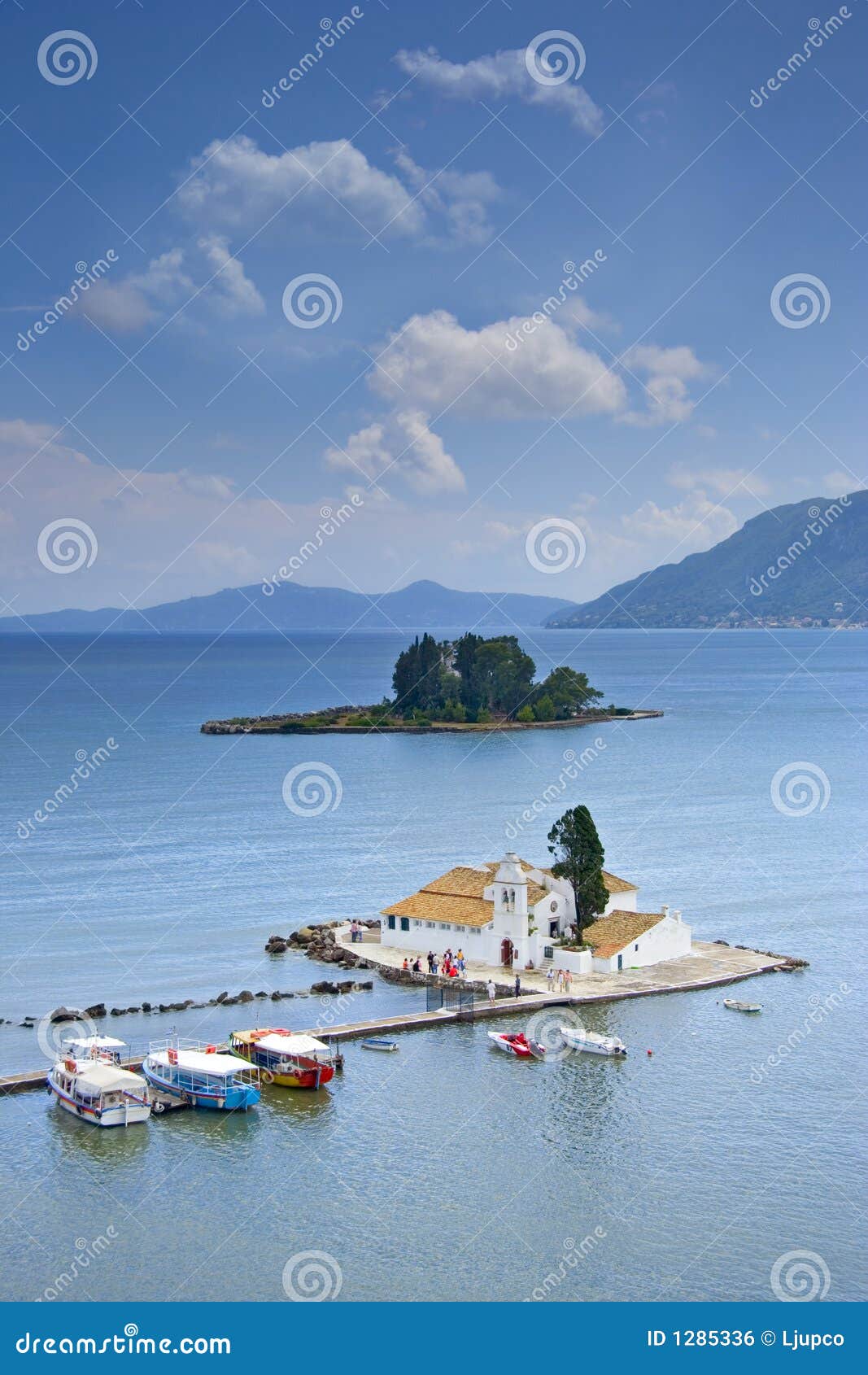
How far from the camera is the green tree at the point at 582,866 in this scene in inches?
1841

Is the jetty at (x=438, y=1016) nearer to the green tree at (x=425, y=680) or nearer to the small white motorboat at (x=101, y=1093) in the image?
the small white motorboat at (x=101, y=1093)

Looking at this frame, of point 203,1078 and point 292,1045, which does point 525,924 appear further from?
point 203,1078

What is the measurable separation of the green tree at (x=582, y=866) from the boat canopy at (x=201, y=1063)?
45.9ft

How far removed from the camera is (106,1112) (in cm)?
3362

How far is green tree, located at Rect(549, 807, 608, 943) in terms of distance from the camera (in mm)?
46750

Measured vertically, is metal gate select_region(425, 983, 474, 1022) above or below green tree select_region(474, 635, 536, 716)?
below

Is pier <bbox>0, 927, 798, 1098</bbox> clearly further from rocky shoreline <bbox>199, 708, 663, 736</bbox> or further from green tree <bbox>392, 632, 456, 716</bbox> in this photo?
green tree <bbox>392, 632, 456, 716</bbox>

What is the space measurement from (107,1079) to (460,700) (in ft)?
364

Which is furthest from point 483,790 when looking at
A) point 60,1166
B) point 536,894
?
point 60,1166

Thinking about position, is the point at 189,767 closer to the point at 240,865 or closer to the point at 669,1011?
the point at 240,865

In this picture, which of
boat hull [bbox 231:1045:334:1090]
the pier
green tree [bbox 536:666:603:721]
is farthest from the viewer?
green tree [bbox 536:666:603:721]

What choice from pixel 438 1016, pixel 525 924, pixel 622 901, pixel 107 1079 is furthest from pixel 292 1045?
pixel 622 901

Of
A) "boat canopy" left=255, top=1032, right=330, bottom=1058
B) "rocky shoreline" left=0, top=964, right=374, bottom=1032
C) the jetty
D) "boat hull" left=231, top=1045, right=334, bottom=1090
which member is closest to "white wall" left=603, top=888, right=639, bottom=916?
the jetty

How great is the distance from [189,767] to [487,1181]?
8038cm
